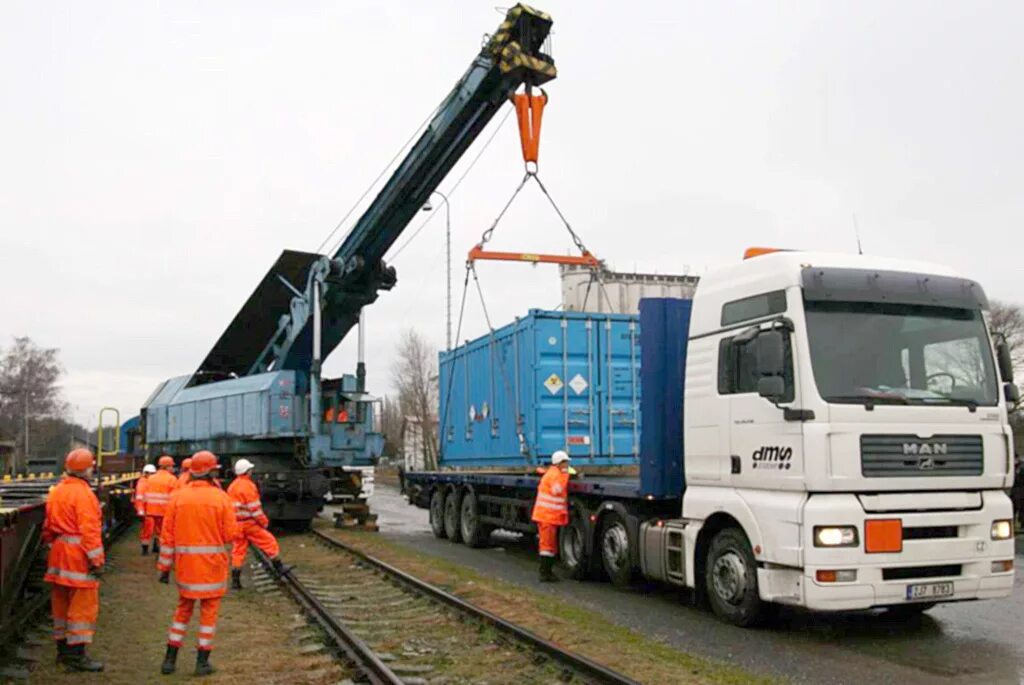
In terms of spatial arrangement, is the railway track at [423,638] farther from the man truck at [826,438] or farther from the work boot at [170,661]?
the man truck at [826,438]

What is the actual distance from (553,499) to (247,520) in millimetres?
3357

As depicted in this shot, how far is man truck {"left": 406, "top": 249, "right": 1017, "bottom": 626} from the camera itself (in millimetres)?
6777

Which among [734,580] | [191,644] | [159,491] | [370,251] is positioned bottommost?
[191,644]

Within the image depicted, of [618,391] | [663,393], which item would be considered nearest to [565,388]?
[618,391]

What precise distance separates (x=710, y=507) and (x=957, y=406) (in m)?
2.16

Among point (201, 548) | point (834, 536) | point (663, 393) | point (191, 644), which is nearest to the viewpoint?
point (201, 548)

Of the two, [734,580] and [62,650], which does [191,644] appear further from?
[734,580]

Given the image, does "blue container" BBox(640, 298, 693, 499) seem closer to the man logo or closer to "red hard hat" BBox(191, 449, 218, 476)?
the man logo

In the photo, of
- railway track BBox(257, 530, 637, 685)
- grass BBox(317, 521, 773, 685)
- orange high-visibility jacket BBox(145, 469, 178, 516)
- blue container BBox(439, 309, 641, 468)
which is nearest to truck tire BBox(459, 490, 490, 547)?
blue container BBox(439, 309, 641, 468)

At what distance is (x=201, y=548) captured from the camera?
6.19 m

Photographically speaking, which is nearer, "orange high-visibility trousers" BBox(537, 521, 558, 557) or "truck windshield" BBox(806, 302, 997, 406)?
"truck windshield" BBox(806, 302, 997, 406)

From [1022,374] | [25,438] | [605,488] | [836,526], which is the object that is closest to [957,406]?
[836,526]

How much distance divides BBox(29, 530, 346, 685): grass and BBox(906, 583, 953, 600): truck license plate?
4.27 metres

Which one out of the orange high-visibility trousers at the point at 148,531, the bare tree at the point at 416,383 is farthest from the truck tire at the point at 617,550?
the bare tree at the point at 416,383
